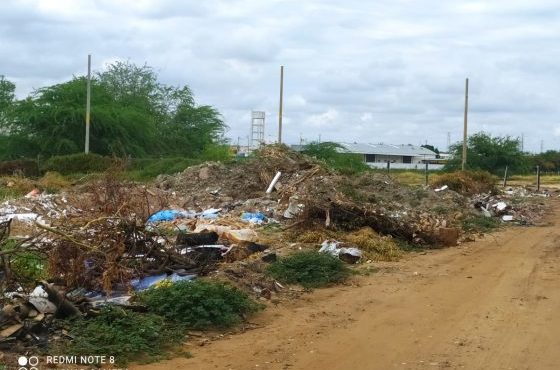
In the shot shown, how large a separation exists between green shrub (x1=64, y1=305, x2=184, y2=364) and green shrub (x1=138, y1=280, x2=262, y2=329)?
25cm

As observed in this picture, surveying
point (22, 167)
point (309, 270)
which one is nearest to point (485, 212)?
point (309, 270)

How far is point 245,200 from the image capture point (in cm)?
2044

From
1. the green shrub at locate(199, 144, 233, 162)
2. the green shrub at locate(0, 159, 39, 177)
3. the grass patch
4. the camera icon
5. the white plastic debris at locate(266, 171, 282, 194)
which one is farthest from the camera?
the green shrub at locate(199, 144, 233, 162)

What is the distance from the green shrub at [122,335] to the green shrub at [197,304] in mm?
246

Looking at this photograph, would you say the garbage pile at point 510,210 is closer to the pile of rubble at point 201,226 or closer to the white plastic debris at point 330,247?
the pile of rubble at point 201,226

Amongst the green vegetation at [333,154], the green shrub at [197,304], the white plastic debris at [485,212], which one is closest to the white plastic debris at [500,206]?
the white plastic debris at [485,212]

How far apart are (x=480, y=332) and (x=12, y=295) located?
16.1 ft

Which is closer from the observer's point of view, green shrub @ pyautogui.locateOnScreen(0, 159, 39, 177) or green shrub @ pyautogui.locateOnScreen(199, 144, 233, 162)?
green shrub @ pyautogui.locateOnScreen(0, 159, 39, 177)

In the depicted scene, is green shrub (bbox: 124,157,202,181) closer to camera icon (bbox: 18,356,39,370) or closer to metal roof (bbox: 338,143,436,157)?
camera icon (bbox: 18,356,39,370)

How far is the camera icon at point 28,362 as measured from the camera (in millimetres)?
5777

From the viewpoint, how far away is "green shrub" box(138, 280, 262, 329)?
7431 mm

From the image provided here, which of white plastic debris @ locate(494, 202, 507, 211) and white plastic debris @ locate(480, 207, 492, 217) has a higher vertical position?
white plastic debris @ locate(494, 202, 507, 211)

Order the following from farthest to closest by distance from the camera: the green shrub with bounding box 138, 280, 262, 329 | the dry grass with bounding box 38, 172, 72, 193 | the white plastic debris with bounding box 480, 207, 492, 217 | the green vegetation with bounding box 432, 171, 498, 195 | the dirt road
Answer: the green vegetation with bounding box 432, 171, 498, 195
the dry grass with bounding box 38, 172, 72, 193
the white plastic debris with bounding box 480, 207, 492, 217
the green shrub with bounding box 138, 280, 262, 329
the dirt road

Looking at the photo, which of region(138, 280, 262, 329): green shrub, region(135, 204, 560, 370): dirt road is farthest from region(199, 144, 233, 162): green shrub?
region(138, 280, 262, 329): green shrub
